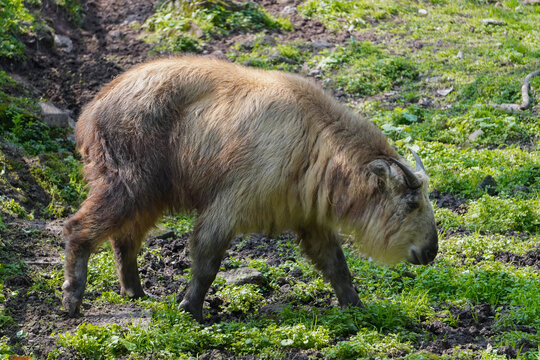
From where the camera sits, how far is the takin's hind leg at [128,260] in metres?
5.77

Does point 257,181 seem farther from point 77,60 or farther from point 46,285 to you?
point 77,60

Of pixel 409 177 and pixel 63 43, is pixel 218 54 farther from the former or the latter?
pixel 409 177

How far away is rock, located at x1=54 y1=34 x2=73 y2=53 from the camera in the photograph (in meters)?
10.6

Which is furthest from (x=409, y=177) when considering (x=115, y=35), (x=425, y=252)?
(x=115, y=35)

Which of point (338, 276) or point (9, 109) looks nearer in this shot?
point (338, 276)

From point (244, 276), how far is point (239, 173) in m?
1.14

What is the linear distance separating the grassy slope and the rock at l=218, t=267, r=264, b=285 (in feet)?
0.31

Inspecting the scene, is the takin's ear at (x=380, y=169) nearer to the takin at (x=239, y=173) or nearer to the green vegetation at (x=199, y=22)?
the takin at (x=239, y=173)

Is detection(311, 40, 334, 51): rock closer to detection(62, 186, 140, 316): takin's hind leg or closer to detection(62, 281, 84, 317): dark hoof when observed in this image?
detection(62, 186, 140, 316): takin's hind leg

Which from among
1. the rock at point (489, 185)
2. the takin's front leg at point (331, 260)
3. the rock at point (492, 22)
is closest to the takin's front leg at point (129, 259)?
the takin's front leg at point (331, 260)

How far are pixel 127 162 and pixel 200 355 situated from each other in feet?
5.22

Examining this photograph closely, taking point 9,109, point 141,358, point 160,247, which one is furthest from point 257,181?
point 9,109

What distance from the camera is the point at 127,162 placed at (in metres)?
5.41

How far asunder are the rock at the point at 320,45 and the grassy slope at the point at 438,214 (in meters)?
0.13
